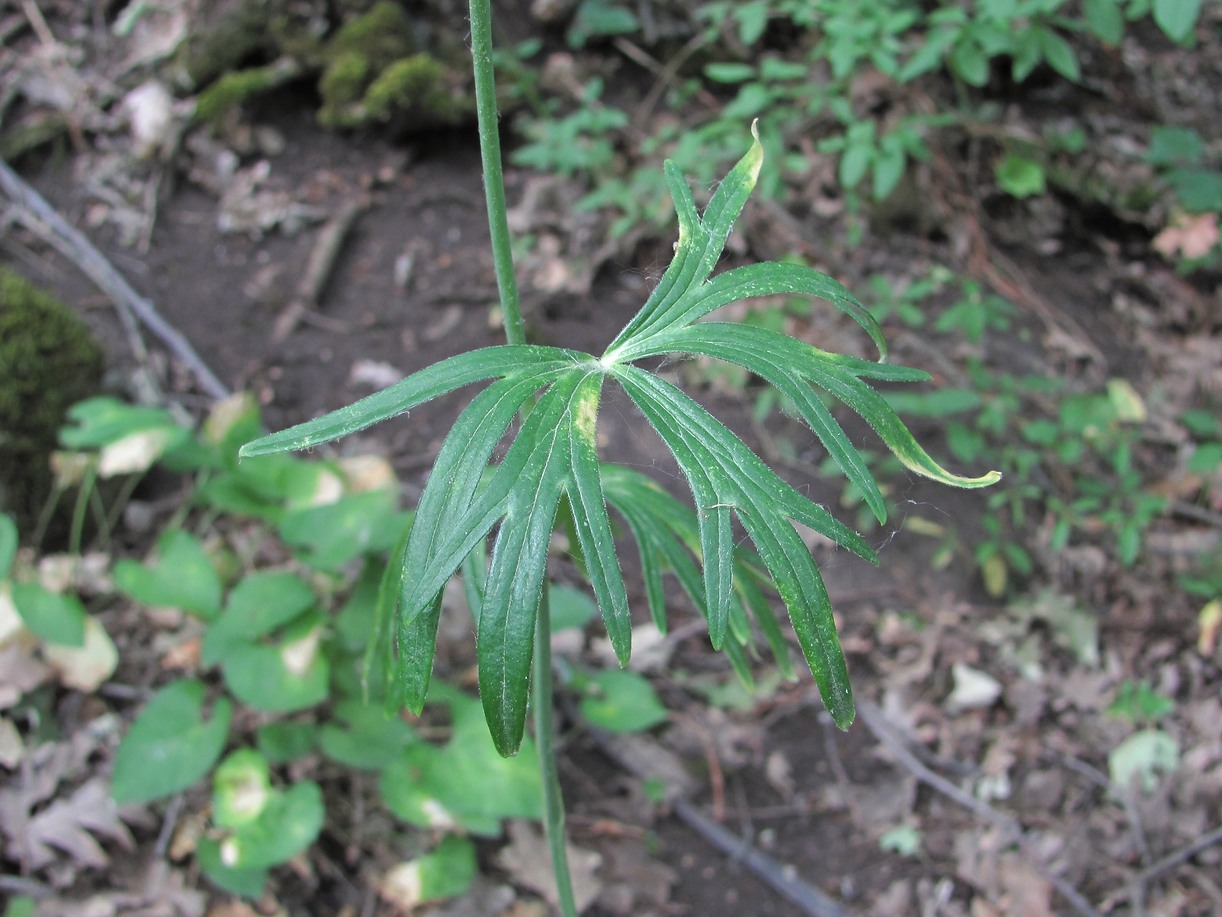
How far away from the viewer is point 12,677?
2.14 metres

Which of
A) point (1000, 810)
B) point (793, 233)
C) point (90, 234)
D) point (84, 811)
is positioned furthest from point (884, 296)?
→ point (90, 234)

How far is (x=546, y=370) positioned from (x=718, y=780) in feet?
5.38

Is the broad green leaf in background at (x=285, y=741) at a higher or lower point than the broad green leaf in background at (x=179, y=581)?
lower

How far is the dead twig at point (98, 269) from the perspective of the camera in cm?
302

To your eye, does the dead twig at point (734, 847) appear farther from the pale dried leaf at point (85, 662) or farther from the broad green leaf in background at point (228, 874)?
the pale dried leaf at point (85, 662)

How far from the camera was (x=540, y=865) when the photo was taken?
2098mm

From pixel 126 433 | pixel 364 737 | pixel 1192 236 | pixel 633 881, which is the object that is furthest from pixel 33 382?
pixel 1192 236

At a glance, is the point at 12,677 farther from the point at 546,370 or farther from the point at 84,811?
the point at 546,370

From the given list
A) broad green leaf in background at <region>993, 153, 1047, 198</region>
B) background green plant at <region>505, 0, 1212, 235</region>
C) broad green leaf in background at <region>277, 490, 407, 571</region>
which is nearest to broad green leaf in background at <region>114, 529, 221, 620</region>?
broad green leaf in background at <region>277, 490, 407, 571</region>

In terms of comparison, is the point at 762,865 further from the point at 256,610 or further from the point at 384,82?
the point at 384,82

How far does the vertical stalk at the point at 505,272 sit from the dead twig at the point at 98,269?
2112 mm

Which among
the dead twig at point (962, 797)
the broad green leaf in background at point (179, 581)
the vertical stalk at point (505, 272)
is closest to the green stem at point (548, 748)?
the vertical stalk at point (505, 272)

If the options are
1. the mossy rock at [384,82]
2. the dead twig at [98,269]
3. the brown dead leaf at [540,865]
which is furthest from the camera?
the mossy rock at [384,82]

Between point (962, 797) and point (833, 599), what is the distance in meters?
0.62
